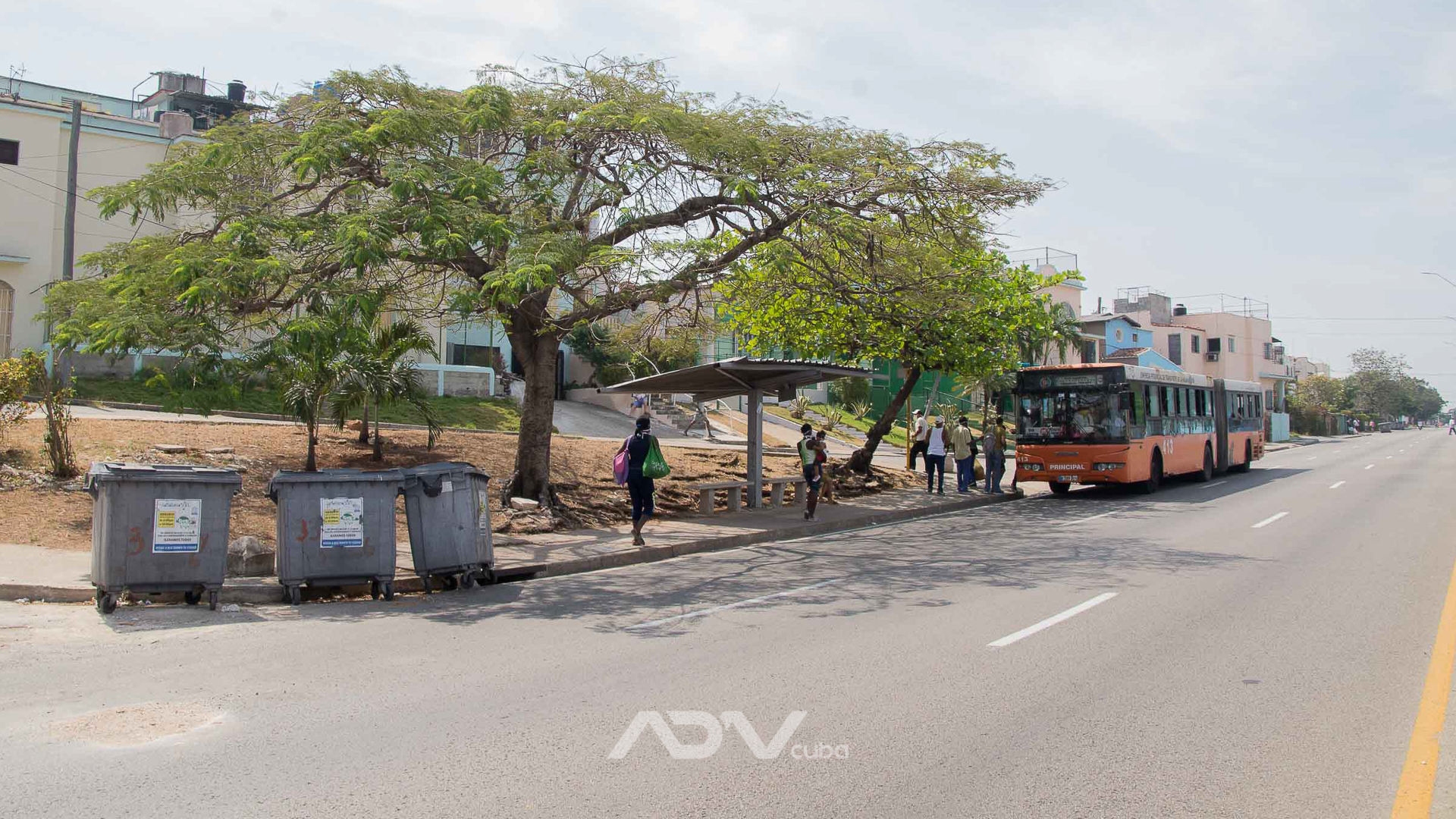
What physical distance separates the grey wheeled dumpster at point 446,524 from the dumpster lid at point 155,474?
5.50 ft

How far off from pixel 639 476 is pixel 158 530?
5.45 m

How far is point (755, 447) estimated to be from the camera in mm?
18344

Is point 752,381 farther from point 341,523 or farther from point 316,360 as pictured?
point 341,523

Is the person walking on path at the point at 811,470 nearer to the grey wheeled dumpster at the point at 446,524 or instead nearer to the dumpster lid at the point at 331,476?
the grey wheeled dumpster at the point at 446,524

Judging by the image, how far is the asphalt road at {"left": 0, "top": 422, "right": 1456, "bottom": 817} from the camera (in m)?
4.57

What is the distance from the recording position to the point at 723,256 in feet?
49.4

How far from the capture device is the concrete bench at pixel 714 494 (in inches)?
688

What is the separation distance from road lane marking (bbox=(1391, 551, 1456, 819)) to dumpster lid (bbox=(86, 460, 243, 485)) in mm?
9092

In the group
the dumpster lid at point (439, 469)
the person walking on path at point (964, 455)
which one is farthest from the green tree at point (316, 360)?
the person walking on path at point (964, 455)

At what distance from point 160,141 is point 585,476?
19717 mm

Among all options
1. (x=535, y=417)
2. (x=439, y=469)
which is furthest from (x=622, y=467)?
(x=535, y=417)

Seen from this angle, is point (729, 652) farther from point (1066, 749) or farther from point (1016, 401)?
point (1016, 401)

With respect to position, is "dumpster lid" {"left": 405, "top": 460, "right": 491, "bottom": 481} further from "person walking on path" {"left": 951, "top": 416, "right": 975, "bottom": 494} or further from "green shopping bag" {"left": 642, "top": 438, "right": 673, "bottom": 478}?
"person walking on path" {"left": 951, "top": 416, "right": 975, "bottom": 494}

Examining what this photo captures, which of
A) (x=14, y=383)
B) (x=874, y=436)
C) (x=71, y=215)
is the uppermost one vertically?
(x=71, y=215)
